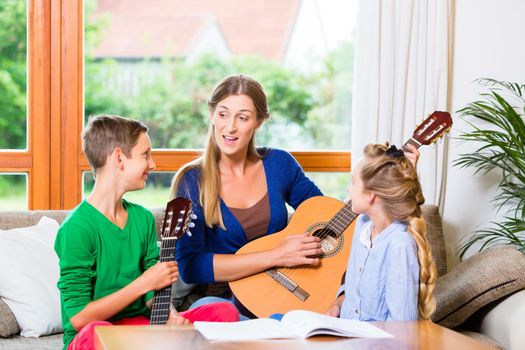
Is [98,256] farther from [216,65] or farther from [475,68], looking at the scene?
[475,68]

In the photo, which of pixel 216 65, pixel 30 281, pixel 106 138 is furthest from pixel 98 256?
pixel 216 65

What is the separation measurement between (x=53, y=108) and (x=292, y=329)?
2262 millimetres

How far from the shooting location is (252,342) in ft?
5.41

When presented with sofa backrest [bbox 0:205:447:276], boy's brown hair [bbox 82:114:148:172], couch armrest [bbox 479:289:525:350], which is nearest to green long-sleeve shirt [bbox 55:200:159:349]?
boy's brown hair [bbox 82:114:148:172]

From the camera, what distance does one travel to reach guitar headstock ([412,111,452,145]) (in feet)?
8.62

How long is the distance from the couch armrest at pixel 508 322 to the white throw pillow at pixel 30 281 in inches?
58.0

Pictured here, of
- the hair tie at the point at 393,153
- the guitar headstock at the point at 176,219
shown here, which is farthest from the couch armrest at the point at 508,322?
the guitar headstock at the point at 176,219

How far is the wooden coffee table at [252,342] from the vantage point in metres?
1.61

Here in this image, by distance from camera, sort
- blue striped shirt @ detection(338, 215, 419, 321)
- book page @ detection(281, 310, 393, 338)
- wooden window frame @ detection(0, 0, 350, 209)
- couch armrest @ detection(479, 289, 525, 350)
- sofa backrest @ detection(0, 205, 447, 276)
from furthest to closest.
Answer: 1. wooden window frame @ detection(0, 0, 350, 209)
2. sofa backrest @ detection(0, 205, 447, 276)
3. couch armrest @ detection(479, 289, 525, 350)
4. blue striped shirt @ detection(338, 215, 419, 321)
5. book page @ detection(281, 310, 393, 338)

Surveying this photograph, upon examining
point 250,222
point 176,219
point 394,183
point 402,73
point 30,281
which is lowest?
point 30,281

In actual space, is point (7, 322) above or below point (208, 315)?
below

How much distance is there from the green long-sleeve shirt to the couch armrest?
115cm

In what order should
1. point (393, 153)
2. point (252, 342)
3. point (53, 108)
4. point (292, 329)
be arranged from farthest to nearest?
1. point (53, 108)
2. point (393, 153)
3. point (292, 329)
4. point (252, 342)

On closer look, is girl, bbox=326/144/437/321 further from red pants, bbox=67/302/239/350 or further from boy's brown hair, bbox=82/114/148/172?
boy's brown hair, bbox=82/114/148/172
